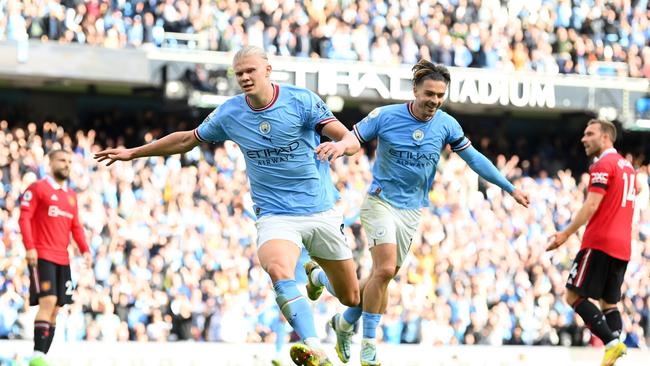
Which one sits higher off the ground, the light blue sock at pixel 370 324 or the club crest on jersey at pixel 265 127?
the club crest on jersey at pixel 265 127

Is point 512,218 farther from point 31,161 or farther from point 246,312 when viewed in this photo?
point 31,161

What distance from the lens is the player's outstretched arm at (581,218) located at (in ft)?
37.2

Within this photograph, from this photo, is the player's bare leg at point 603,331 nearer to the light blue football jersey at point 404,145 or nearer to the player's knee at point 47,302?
the light blue football jersey at point 404,145

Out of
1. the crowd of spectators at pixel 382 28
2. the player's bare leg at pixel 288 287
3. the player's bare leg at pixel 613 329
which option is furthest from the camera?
the crowd of spectators at pixel 382 28

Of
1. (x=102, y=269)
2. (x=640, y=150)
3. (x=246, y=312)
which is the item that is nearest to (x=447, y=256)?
(x=246, y=312)

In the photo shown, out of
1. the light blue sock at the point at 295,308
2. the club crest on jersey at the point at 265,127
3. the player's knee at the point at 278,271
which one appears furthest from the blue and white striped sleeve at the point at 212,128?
the light blue sock at the point at 295,308

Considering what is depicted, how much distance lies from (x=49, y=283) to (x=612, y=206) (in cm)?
557

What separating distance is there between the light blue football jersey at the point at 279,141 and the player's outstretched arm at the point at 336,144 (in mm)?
121

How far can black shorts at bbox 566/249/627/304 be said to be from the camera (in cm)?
1202

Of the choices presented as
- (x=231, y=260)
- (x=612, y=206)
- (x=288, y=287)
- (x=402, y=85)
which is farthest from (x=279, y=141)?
(x=402, y=85)

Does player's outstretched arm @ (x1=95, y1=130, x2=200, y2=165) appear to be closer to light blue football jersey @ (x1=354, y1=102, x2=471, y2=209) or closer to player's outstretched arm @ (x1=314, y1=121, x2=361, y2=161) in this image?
player's outstretched arm @ (x1=314, y1=121, x2=361, y2=161)

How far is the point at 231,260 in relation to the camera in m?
20.7

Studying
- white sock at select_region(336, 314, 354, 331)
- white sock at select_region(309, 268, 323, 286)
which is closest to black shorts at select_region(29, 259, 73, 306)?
white sock at select_region(309, 268, 323, 286)

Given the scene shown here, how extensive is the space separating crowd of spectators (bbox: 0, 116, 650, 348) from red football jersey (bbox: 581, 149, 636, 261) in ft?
26.1
